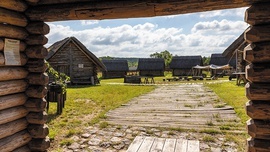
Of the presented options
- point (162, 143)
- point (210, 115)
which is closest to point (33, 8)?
point (162, 143)

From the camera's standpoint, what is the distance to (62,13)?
418 cm

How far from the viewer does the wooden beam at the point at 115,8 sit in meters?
3.65

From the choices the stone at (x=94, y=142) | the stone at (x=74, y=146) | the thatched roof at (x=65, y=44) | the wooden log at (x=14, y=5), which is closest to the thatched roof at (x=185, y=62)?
the thatched roof at (x=65, y=44)

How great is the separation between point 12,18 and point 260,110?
14.5 feet

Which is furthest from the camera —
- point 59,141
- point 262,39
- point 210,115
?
point 210,115

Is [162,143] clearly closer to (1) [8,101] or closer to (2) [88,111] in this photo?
(1) [8,101]

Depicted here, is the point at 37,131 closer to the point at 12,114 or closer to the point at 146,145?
the point at 12,114

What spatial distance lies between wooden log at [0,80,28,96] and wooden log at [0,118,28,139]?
562mm

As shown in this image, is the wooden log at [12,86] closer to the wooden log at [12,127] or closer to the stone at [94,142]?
the wooden log at [12,127]

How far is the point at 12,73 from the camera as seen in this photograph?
4004mm

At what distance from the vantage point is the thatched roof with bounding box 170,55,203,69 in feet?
155

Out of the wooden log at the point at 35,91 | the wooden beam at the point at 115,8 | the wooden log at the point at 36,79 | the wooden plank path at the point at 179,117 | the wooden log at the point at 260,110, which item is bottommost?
the wooden plank path at the point at 179,117

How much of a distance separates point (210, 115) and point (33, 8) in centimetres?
646

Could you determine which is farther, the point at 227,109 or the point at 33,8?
the point at 227,109
